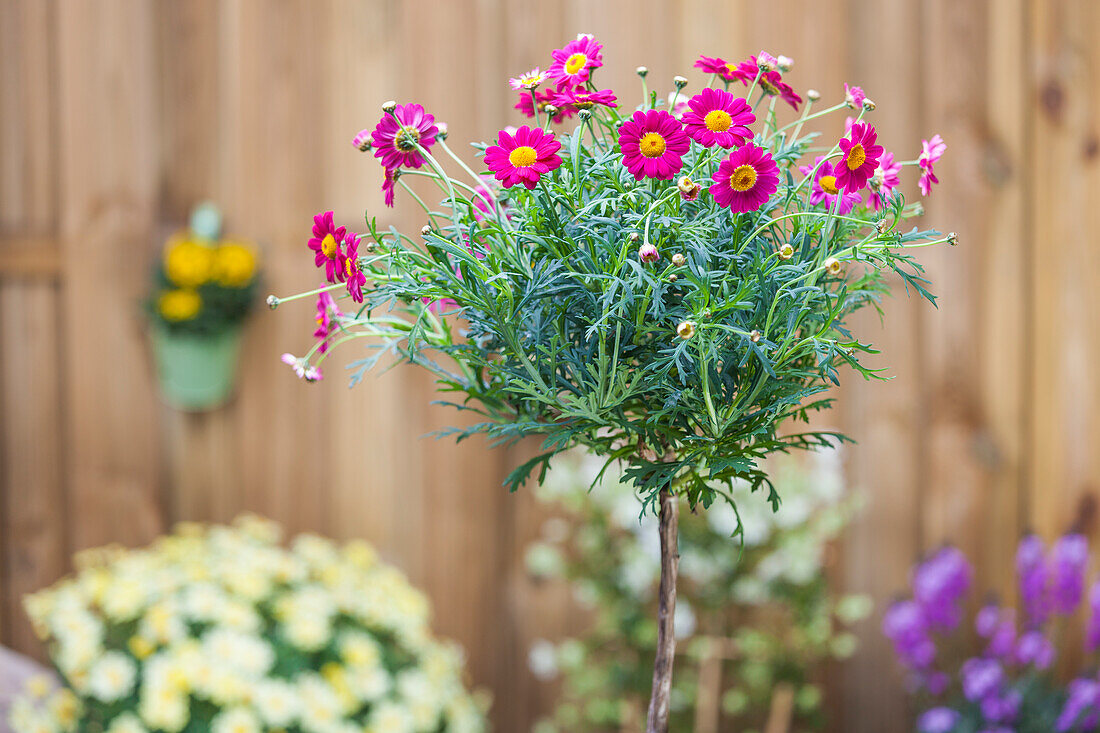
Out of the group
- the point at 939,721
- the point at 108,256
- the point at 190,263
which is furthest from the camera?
the point at 108,256

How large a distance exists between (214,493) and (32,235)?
730mm

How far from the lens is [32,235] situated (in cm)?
195

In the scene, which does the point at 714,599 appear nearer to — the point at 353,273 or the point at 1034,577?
the point at 1034,577

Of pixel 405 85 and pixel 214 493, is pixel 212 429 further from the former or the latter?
pixel 405 85

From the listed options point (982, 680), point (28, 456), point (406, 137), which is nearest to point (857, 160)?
point (406, 137)

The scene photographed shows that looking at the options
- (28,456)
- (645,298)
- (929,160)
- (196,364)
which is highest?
(929,160)

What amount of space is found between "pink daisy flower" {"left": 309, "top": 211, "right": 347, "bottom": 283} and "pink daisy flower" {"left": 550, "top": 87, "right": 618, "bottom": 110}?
6.9 inches

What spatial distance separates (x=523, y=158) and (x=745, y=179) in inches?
5.7

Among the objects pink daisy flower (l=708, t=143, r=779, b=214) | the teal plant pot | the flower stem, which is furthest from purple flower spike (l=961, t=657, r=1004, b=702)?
the teal plant pot

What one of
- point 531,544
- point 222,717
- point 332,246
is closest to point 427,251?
point 332,246

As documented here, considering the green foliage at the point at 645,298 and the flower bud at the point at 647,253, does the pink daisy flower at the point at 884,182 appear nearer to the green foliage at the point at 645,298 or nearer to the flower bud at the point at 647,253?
the green foliage at the point at 645,298

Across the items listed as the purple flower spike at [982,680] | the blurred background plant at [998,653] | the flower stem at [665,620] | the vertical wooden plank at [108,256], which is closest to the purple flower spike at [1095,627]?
the blurred background plant at [998,653]

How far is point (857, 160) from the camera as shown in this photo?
0.54 m

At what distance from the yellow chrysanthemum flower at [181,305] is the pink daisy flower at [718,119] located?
1545 millimetres
